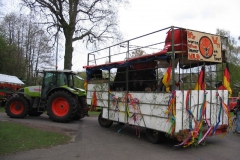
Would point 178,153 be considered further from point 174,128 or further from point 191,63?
point 191,63

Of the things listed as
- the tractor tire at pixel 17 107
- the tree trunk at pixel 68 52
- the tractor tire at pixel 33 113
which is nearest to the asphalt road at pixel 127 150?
the tractor tire at pixel 17 107

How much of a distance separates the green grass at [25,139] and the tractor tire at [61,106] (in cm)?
235

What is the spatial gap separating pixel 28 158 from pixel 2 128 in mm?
3763

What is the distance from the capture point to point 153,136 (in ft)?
25.5

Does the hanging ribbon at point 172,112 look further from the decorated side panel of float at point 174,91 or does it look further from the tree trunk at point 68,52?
the tree trunk at point 68,52

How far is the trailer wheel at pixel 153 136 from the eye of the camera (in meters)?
7.54

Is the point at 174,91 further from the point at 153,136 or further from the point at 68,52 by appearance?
the point at 68,52

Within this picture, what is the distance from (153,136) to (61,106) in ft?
18.1

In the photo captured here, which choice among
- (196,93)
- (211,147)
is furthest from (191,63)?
(211,147)

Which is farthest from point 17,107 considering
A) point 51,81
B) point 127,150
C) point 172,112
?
point 172,112

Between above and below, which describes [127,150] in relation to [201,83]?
below

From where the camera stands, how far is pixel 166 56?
7012 millimetres

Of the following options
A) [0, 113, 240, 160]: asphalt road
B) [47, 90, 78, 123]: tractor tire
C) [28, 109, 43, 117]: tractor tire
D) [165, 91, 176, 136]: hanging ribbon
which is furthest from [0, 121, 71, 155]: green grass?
[28, 109, 43, 117]: tractor tire

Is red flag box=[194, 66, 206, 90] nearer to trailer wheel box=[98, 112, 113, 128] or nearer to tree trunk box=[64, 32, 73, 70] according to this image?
trailer wheel box=[98, 112, 113, 128]
